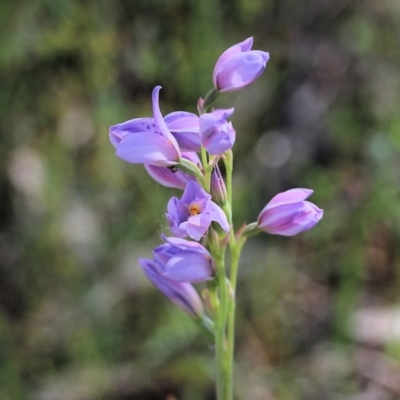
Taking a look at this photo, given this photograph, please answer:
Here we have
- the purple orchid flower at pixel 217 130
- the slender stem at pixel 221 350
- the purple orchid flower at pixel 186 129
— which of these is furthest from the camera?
the slender stem at pixel 221 350

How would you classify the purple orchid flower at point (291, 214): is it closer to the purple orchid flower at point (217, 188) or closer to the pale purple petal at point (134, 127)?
the purple orchid flower at point (217, 188)

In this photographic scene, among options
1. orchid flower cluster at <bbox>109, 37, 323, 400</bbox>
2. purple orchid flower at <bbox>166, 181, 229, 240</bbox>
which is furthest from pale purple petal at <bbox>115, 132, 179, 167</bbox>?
purple orchid flower at <bbox>166, 181, 229, 240</bbox>

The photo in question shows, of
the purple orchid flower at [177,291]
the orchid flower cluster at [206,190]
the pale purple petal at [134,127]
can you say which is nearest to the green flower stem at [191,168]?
the orchid flower cluster at [206,190]

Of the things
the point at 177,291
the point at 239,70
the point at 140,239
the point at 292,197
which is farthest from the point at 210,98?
the point at 140,239

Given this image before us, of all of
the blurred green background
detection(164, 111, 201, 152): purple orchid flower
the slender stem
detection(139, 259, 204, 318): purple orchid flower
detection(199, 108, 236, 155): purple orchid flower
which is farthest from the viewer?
the blurred green background

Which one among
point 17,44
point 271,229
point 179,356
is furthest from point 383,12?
point 271,229

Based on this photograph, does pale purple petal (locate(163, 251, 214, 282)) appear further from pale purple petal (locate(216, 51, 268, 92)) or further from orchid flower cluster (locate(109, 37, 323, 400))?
pale purple petal (locate(216, 51, 268, 92))
